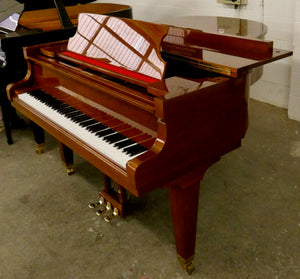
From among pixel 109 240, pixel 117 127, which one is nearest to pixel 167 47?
pixel 117 127

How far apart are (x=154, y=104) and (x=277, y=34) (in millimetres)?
2491

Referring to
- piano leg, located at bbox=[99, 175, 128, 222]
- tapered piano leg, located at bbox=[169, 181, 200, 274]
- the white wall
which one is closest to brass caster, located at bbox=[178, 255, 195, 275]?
tapered piano leg, located at bbox=[169, 181, 200, 274]

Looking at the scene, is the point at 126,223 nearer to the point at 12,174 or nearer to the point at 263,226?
the point at 263,226

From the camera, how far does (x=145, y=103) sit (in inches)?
60.0

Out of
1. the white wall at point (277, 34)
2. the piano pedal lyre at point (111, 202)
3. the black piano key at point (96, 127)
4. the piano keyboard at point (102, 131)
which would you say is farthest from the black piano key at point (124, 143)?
the white wall at point (277, 34)

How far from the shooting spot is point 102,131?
5.81ft

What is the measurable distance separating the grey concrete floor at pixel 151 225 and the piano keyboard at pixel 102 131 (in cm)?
67

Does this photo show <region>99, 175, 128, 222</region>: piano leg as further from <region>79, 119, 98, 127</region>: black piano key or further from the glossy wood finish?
the glossy wood finish

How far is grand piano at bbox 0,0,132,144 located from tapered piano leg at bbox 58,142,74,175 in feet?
1.37

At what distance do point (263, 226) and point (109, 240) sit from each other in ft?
2.93

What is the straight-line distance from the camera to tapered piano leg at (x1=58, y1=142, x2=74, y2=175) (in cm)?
270

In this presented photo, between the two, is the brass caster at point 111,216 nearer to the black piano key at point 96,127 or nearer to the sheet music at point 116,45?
the black piano key at point 96,127

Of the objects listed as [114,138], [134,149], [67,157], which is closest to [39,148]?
[67,157]

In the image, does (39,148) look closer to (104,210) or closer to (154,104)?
(104,210)
